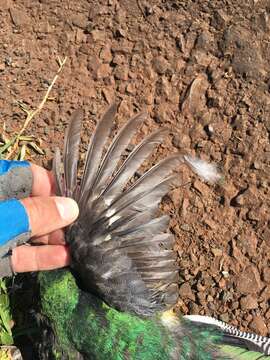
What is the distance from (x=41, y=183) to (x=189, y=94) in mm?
1078

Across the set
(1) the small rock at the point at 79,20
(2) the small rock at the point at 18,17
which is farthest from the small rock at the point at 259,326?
(2) the small rock at the point at 18,17

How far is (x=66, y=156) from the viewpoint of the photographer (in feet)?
11.7

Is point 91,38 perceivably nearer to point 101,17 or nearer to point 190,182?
point 101,17

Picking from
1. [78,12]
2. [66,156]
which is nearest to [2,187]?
[66,156]

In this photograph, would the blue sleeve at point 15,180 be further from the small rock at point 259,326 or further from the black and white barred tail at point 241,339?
the small rock at point 259,326

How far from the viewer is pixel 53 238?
3691mm

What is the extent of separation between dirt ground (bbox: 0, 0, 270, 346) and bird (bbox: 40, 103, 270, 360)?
0.44 m

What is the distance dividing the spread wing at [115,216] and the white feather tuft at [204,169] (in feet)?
0.80

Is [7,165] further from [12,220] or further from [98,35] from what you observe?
[98,35]

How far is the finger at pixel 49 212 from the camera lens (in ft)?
10.5

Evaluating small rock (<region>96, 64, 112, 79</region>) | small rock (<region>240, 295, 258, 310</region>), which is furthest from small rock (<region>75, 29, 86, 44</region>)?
small rock (<region>240, 295, 258, 310</region>)

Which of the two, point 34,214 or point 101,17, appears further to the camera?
point 101,17

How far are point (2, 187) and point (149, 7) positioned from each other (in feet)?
5.02

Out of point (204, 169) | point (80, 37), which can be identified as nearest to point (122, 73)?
point (80, 37)
